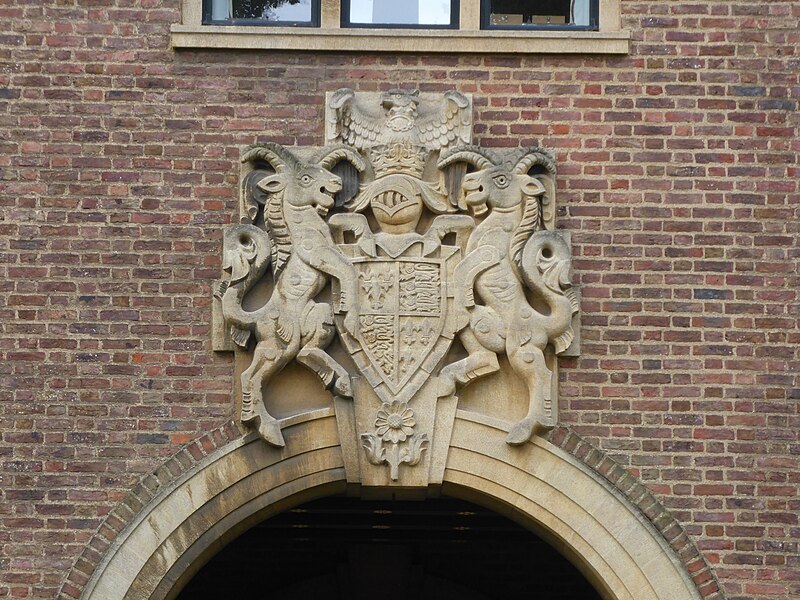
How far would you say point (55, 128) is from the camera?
10.5m

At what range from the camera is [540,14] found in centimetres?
1076

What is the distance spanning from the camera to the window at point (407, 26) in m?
10.5

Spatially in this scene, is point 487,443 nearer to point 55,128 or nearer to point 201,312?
point 201,312

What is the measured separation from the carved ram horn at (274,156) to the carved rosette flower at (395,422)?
1.50m

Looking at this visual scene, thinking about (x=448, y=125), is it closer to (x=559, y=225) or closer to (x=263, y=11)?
(x=559, y=225)

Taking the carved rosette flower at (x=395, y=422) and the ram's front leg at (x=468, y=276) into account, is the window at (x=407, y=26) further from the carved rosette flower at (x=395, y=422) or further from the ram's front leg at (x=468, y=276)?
the carved rosette flower at (x=395, y=422)

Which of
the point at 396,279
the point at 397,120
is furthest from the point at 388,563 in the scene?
the point at 397,120

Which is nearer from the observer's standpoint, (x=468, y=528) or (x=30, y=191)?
(x=30, y=191)

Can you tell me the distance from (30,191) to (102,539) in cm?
207

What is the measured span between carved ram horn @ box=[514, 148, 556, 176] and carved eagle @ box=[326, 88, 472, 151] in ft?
1.11

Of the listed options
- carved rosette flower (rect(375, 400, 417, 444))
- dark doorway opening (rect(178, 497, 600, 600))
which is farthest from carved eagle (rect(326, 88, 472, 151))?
dark doorway opening (rect(178, 497, 600, 600))

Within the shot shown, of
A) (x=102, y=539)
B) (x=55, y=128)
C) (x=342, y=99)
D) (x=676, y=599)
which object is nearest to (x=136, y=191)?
(x=55, y=128)

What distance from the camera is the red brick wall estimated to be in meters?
10.1

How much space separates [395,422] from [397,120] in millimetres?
1748
